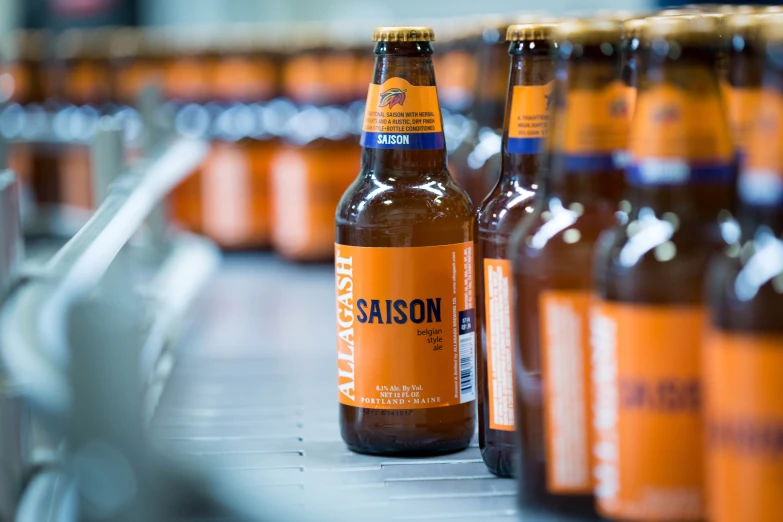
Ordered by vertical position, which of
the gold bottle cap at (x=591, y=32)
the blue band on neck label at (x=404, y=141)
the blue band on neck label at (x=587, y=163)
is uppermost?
the gold bottle cap at (x=591, y=32)

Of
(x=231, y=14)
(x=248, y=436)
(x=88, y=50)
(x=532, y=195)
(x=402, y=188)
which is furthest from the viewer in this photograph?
(x=231, y=14)

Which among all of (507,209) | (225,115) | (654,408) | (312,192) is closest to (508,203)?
(507,209)

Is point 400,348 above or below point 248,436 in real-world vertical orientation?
above

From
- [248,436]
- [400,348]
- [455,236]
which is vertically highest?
[455,236]

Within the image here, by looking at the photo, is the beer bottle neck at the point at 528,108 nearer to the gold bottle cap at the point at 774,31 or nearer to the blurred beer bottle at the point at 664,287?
the blurred beer bottle at the point at 664,287

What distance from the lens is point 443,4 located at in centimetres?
509

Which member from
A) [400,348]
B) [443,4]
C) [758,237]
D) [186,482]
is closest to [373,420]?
[400,348]

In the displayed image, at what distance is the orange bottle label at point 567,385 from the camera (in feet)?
3.40

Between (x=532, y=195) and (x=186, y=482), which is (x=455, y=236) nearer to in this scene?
(x=532, y=195)

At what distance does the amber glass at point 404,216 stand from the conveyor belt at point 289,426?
0.03 meters

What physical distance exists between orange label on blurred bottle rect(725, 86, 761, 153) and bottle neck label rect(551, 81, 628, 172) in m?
0.10

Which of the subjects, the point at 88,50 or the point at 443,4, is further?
the point at 443,4

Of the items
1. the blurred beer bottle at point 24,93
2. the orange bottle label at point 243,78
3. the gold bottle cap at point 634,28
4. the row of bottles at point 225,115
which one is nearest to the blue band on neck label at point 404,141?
the gold bottle cap at point 634,28

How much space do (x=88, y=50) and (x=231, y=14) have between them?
79.2 inches
